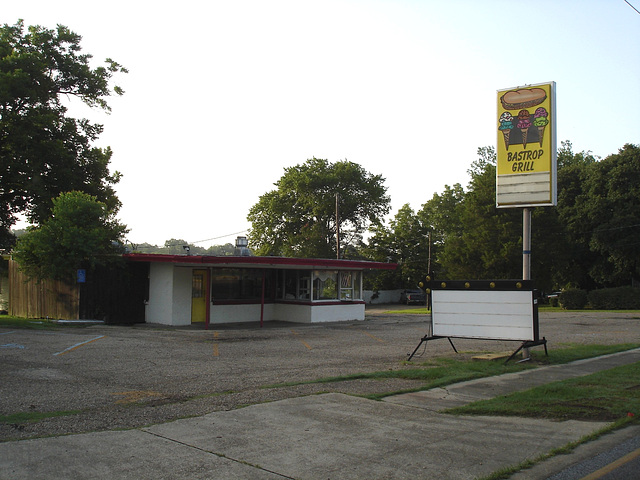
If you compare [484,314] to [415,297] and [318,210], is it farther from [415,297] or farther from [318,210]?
[318,210]

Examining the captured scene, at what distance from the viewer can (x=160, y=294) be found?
22438 mm

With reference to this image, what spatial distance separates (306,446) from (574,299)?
137 ft

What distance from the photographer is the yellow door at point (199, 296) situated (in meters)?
22.7

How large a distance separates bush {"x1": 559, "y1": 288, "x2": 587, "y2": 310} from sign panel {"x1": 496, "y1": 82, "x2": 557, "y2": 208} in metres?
33.1

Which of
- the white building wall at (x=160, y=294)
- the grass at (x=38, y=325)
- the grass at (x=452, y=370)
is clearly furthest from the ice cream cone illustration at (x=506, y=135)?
the grass at (x=38, y=325)

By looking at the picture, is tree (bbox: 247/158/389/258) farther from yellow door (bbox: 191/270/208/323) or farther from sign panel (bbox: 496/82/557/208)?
sign panel (bbox: 496/82/557/208)

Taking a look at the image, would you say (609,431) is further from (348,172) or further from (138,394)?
(348,172)

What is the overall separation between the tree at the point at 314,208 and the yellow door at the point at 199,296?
3697 centimetres

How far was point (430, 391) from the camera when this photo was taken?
384 inches

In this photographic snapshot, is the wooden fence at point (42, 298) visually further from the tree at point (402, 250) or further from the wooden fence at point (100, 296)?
the tree at point (402, 250)

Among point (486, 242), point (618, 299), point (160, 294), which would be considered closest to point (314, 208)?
point (486, 242)

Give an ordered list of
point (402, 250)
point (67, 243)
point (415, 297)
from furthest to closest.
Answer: point (402, 250) < point (415, 297) < point (67, 243)

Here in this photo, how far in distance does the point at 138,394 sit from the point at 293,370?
143 inches

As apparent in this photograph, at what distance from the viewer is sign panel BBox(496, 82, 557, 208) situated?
43.6ft
